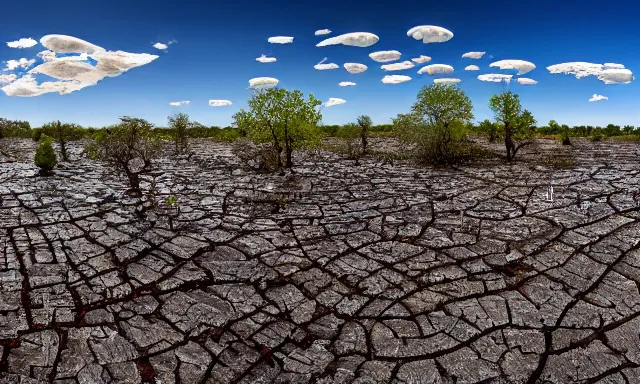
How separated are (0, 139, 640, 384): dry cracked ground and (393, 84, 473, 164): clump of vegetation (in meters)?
5.80

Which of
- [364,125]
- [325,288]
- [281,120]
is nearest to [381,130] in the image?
[364,125]

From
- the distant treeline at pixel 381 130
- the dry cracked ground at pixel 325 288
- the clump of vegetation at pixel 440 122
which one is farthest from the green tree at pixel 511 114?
the distant treeline at pixel 381 130

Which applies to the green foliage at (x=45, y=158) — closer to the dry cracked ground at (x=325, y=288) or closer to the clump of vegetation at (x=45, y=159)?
the clump of vegetation at (x=45, y=159)

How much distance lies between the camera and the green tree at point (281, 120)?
50.4 feet

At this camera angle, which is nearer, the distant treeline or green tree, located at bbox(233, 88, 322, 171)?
green tree, located at bbox(233, 88, 322, 171)

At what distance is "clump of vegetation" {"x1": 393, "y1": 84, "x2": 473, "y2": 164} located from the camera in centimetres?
1658

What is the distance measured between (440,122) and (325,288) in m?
12.1

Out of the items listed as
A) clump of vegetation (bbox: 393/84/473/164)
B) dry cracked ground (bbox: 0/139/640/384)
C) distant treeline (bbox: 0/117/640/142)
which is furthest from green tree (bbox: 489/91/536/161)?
distant treeline (bbox: 0/117/640/142)

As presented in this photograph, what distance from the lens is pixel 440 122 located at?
16734mm

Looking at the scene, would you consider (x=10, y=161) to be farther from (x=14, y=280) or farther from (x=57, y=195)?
(x=14, y=280)

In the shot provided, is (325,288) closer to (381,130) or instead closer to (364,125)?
(364,125)

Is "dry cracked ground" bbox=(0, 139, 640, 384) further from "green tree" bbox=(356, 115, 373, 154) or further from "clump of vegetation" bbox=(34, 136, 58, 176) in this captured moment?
"green tree" bbox=(356, 115, 373, 154)

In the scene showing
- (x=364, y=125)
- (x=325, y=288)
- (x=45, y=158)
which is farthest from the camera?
(x=364, y=125)

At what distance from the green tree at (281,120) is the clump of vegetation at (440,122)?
13.4 ft
